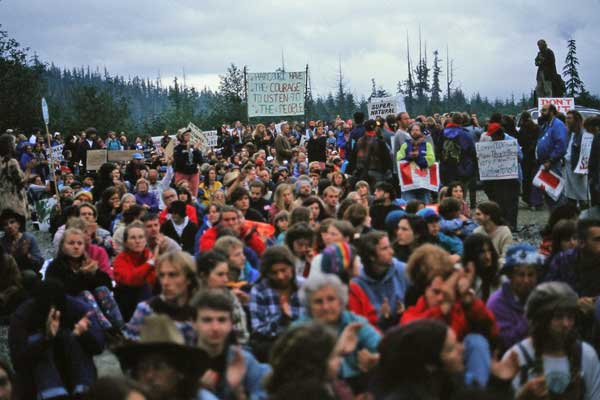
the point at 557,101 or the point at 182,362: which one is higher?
the point at 557,101

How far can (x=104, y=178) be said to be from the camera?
680 inches

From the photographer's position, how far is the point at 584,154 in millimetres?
14008

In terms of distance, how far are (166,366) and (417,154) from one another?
35.9 ft

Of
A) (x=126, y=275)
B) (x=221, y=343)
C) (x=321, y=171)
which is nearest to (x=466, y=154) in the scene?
(x=321, y=171)

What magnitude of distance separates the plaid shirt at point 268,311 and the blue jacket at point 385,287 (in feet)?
1.73

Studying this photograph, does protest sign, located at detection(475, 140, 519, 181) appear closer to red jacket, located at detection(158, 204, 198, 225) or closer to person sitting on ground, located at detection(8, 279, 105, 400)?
red jacket, located at detection(158, 204, 198, 225)

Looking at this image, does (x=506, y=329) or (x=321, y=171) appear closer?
(x=506, y=329)

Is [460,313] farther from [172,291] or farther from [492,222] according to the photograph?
[492,222]

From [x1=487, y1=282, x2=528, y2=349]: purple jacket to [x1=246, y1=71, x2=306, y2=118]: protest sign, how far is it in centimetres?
2332

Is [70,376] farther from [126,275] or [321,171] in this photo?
[321,171]

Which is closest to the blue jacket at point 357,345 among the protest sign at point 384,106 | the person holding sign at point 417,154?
the person holding sign at point 417,154

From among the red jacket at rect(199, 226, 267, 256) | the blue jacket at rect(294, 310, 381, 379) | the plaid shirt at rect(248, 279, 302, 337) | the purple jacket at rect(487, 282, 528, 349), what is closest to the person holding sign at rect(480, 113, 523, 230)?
the red jacket at rect(199, 226, 267, 256)

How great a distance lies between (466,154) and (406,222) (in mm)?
8081

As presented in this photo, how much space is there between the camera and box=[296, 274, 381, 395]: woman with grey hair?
507 cm
